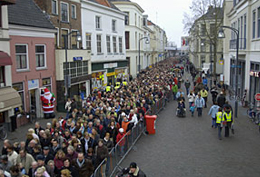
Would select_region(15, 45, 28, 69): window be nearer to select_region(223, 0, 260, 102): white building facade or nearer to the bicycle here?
the bicycle

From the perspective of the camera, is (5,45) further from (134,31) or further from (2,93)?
(134,31)

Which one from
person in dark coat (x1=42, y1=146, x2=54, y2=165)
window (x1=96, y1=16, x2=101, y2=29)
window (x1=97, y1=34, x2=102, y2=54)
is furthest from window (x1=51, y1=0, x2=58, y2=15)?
person in dark coat (x1=42, y1=146, x2=54, y2=165)

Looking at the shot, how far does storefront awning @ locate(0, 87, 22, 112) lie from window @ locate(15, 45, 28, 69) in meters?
2.88

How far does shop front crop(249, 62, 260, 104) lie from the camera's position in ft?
63.4

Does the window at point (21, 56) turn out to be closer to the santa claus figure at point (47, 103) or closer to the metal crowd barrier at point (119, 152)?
the santa claus figure at point (47, 103)

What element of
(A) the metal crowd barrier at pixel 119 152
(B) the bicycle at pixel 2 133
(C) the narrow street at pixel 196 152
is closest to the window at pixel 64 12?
(B) the bicycle at pixel 2 133

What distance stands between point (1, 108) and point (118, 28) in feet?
83.8

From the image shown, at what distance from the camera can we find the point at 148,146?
1284cm

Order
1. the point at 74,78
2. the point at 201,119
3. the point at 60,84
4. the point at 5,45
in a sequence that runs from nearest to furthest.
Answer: the point at 5,45, the point at 201,119, the point at 60,84, the point at 74,78

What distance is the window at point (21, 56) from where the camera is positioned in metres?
17.9

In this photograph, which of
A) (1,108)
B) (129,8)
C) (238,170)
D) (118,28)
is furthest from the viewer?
(129,8)

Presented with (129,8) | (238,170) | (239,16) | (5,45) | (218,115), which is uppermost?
(129,8)

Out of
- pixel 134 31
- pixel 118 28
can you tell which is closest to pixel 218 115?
pixel 118 28

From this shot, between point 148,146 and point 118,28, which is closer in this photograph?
point 148,146
